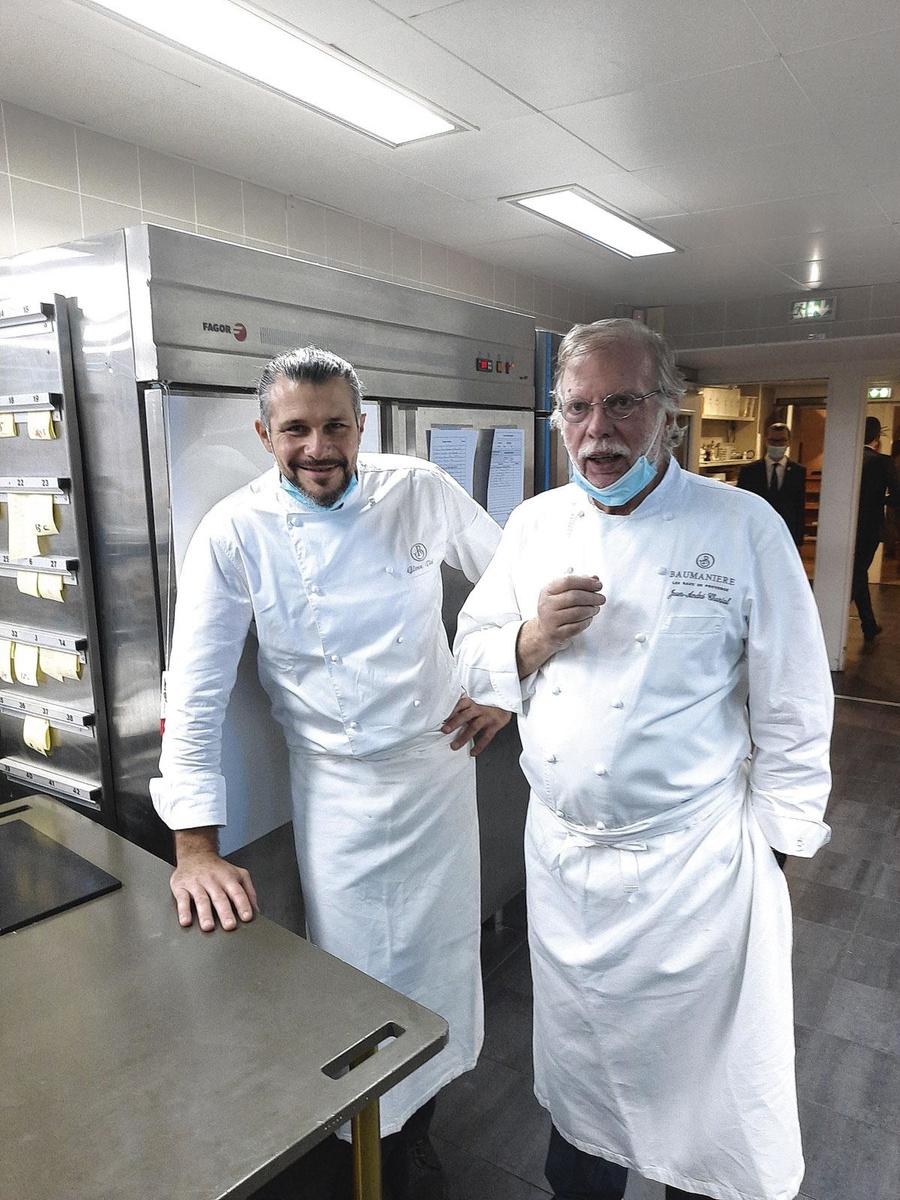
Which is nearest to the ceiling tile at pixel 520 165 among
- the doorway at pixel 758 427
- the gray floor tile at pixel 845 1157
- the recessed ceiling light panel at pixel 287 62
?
the recessed ceiling light panel at pixel 287 62

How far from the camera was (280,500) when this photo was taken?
5.28 feet

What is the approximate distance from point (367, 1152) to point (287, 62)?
240 cm

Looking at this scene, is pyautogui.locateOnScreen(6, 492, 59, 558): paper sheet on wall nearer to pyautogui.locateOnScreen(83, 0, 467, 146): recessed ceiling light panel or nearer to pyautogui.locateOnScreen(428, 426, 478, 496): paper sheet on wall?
pyautogui.locateOnScreen(428, 426, 478, 496): paper sheet on wall

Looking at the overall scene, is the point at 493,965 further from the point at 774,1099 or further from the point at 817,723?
the point at 817,723

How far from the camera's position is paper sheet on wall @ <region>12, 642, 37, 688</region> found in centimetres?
177

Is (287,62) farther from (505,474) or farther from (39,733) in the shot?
(39,733)

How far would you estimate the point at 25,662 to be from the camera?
179 cm

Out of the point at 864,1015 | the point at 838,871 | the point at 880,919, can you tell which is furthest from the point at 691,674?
the point at 838,871

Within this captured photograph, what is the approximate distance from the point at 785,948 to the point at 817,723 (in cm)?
42

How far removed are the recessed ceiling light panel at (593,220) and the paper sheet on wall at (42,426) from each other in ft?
7.89

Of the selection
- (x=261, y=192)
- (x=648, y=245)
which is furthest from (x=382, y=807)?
(x=648, y=245)

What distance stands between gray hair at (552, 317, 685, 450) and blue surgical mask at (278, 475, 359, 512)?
435 millimetres

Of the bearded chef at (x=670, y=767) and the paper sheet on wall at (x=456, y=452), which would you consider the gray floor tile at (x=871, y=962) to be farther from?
the paper sheet on wall at (x=456, y=452)

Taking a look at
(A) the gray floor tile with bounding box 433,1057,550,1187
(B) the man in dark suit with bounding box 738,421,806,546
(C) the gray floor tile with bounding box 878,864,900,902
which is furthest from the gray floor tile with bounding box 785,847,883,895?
(B) the man in dark suit with bounding box 738,421,806,546
